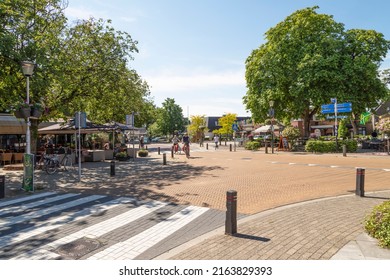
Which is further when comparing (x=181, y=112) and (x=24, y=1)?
(x=181, y=112)

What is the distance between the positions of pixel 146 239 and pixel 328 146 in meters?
23.0

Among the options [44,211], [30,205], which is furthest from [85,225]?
[30,205]

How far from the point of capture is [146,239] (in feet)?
17.2

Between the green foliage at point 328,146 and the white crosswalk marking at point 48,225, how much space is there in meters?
21.3

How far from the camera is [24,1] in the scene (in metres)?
12.5

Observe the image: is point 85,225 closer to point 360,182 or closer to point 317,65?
point 360,182

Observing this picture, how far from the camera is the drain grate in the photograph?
457 cm

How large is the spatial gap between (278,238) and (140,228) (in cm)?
280

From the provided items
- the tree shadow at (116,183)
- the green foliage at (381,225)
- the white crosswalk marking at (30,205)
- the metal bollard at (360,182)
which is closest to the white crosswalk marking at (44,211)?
the white crosswalk marking at (30,205)

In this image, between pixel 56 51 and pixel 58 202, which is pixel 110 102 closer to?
pixel 56 51

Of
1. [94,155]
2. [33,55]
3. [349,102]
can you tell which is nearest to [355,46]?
[349,102]
